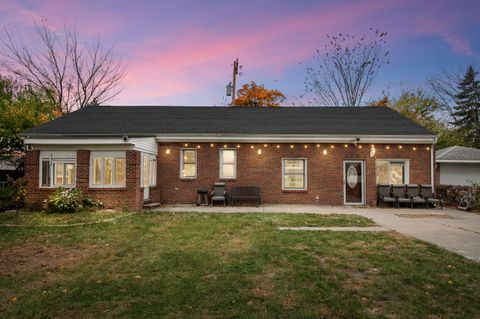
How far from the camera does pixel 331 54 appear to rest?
28219 millimetres

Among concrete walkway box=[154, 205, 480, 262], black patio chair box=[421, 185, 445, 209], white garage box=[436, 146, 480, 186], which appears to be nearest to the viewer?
concrete walkway box=[154, 205, 480, 262]

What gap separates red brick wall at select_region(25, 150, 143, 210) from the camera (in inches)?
488

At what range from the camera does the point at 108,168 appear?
12727 millimetres

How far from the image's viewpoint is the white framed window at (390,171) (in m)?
15.3

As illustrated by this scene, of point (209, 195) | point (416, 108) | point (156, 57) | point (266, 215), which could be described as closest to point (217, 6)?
point (156, 57)

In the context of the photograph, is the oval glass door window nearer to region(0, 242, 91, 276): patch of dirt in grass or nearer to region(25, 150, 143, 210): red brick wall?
region(25, 150, 143, 210): red brick wall

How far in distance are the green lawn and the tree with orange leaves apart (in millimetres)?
23438

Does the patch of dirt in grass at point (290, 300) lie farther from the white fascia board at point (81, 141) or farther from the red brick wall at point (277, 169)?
the red brick wall at point (277, 169)

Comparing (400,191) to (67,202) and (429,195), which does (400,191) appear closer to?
(429,195)

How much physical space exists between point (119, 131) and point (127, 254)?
1017 cm

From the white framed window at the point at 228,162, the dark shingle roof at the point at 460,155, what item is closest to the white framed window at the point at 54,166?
the white framed window at the point at 228,162

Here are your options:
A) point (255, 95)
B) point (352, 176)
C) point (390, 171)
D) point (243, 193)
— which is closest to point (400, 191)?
point (390, 171)

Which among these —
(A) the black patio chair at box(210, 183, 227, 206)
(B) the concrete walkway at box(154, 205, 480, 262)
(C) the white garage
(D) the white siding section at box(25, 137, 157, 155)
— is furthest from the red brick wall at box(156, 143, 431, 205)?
(C) the white garage

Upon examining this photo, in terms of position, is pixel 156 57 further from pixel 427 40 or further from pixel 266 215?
pixel 427 40
